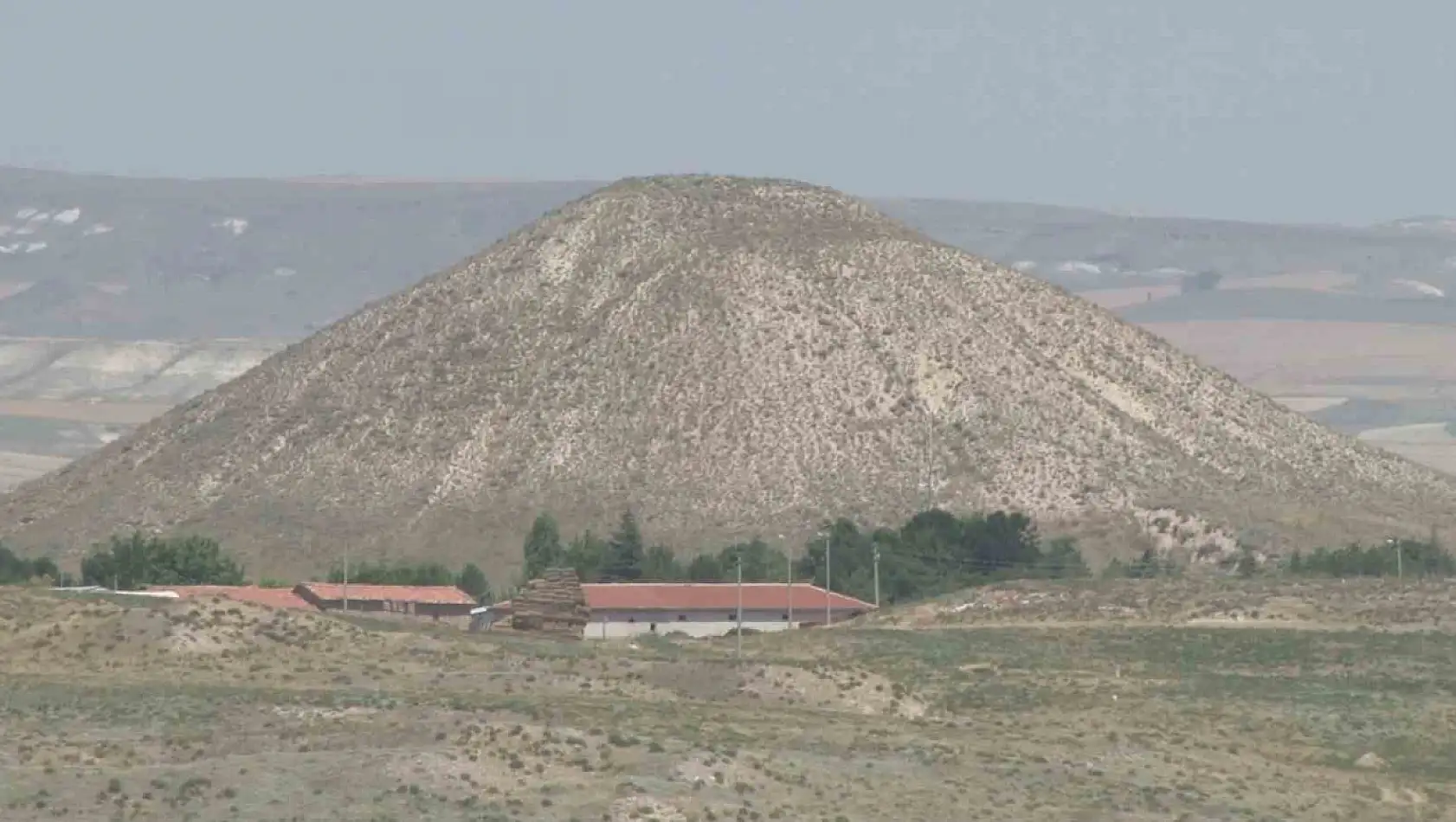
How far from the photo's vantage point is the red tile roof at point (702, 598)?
119812 millimetres

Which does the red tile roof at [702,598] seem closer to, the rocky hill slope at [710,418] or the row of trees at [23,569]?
the row of trees at [23,569]

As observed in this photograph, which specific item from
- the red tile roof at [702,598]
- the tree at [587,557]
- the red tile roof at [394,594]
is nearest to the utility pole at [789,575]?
the red tile roof at [702,598]

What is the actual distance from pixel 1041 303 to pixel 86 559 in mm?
61524

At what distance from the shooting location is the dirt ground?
6150 centimetres

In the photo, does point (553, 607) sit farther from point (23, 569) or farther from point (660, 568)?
point (23, 569)

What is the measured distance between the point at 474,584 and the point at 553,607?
17.4 meters

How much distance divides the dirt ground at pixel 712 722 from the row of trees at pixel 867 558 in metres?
23.3

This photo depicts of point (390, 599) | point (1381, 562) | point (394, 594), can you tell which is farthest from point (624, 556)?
point (1381, 562)

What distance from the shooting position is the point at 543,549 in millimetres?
137000

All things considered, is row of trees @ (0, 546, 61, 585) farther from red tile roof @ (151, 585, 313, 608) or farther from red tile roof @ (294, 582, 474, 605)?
red tile roof @ (294, 582, 474, 605)

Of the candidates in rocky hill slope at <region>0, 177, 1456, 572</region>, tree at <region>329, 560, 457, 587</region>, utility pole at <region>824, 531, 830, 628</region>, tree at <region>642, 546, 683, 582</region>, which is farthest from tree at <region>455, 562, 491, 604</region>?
utility pole at <region>824, 531, 830, 628</region>

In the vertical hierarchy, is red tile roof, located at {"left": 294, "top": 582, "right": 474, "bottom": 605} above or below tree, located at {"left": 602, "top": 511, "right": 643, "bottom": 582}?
below

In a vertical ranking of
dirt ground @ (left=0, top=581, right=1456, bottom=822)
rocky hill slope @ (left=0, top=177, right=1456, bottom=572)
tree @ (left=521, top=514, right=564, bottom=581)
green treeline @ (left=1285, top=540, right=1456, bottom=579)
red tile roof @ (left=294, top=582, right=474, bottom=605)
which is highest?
rocky hill slope @ (left=0, top=177, right=1456, bottom=572)

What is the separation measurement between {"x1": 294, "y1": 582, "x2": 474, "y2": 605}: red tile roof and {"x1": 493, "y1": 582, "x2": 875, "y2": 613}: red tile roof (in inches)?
80.7
